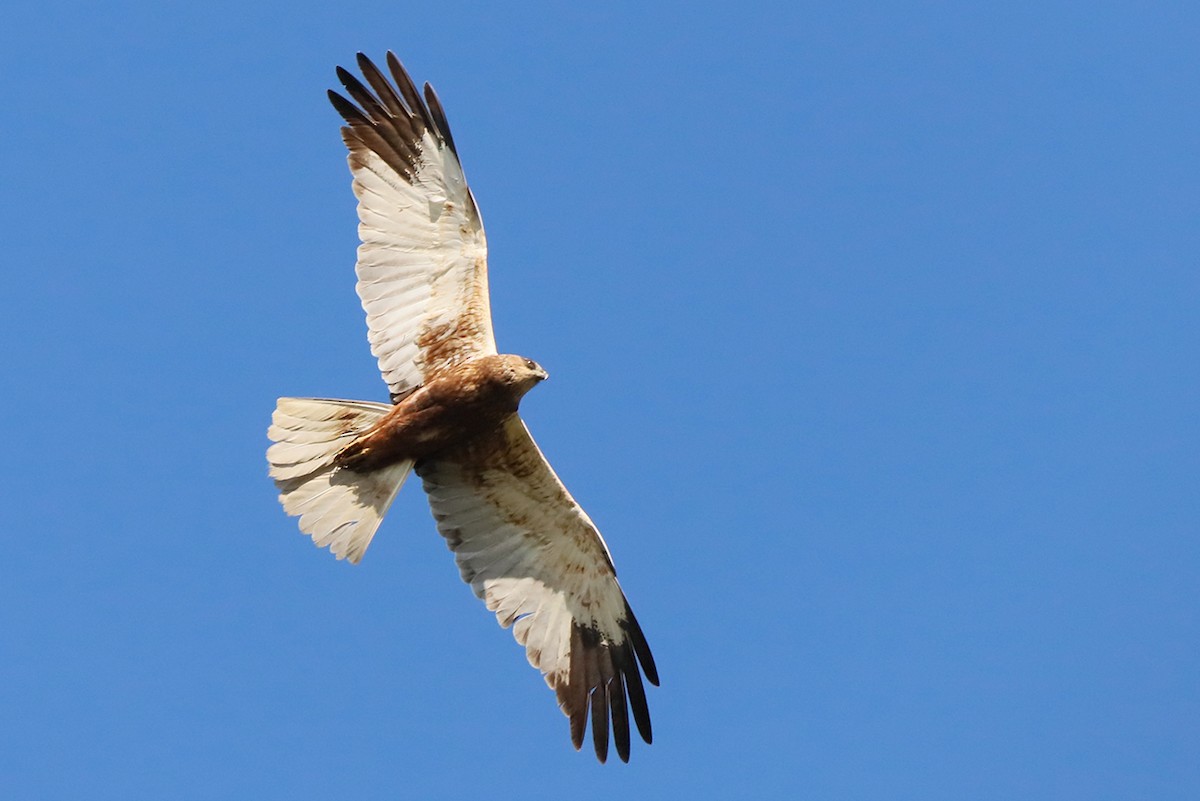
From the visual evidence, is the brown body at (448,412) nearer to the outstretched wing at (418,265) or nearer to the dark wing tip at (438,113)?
the outstretched wing at (418,265)

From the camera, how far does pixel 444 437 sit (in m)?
9.35

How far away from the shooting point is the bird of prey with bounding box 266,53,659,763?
932 centimetres

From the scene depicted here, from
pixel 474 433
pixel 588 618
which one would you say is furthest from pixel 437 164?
pixel 588 618

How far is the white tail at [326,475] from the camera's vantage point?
9.33 meters

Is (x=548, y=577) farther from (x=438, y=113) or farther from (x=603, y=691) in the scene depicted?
(x=438, y=113)

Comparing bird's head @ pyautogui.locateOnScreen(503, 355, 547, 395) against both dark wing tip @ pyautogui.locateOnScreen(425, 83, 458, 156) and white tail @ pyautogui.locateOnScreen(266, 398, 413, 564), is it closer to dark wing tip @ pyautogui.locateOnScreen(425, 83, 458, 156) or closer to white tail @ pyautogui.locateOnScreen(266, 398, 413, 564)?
white tail @ pyautogui.locateOnScreen(266, 398, 413, 564)

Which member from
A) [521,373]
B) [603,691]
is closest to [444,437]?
[521,373]

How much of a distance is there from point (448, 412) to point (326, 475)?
975 mm

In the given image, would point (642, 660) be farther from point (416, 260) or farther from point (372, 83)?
point (372, 83)

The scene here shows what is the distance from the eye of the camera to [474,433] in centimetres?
938

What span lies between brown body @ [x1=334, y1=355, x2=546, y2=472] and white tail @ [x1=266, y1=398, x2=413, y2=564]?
0.34 feet

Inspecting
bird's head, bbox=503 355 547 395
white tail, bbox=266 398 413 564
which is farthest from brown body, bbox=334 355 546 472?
white tail, bbox=266 398 413 564

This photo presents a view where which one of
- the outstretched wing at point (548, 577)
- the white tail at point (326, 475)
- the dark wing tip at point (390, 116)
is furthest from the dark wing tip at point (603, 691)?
the dark wing tip at point (390, 116)

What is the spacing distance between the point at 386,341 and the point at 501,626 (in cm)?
214
